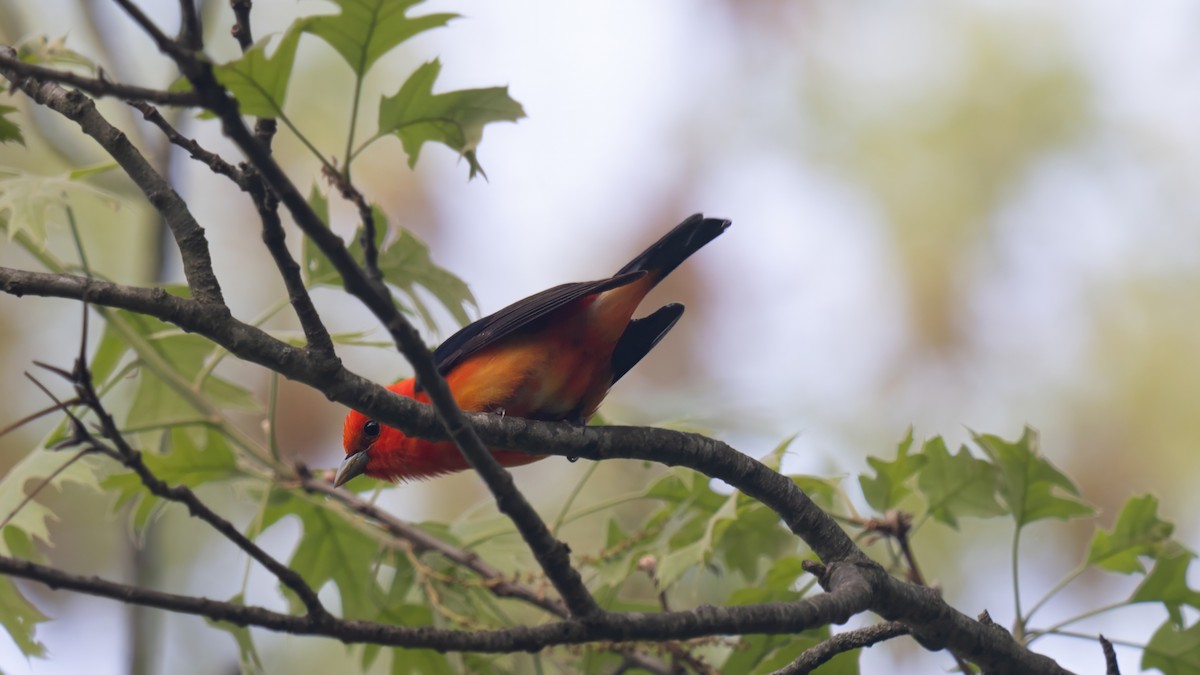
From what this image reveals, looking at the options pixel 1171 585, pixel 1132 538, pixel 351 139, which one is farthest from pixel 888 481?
pixel 351 139

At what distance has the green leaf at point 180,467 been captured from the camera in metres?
3.93

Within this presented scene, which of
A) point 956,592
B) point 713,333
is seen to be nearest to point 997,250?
point 713,333

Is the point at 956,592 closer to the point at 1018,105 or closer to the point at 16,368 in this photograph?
the point at 1018,105

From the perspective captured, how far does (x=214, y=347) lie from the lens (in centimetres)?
418

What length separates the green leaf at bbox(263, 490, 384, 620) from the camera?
418cm

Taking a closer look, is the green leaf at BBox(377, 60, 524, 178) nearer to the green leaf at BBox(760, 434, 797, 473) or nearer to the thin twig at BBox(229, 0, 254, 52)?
the thin twig at BBox(229, 0, 254, 52)

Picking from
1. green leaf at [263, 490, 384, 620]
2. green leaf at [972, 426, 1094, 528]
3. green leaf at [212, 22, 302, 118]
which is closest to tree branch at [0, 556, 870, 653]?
green leaf at [212, 22, 302, 118]

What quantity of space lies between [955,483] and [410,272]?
2054mm

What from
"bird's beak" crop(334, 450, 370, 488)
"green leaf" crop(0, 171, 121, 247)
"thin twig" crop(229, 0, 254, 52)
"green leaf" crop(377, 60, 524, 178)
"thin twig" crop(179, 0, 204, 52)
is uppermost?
"green leaf" crop(0, 171, 121, 247)

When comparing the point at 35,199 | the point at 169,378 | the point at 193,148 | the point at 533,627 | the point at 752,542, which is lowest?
the point at 533,627

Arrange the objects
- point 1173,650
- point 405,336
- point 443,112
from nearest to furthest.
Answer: point 405,336, point 443,112, point 1173,650

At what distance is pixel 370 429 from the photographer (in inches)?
157

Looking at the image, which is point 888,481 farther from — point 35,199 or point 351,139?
point 35,199

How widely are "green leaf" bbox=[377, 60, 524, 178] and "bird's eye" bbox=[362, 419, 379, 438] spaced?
1.52 m
